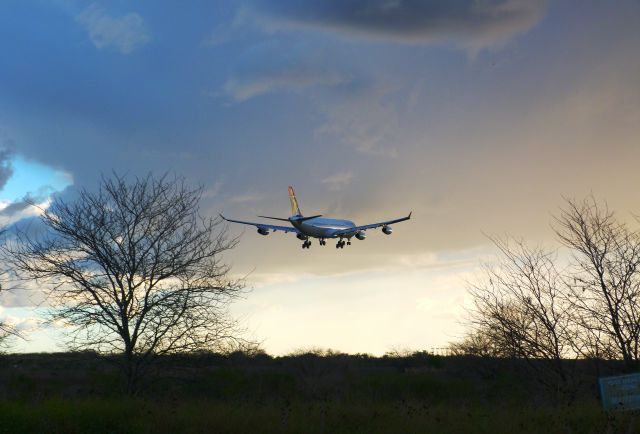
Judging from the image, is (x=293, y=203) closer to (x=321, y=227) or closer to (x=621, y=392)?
(x=321, y=227)

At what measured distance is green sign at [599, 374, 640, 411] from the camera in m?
14.4

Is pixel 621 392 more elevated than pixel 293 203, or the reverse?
pixel 293 203

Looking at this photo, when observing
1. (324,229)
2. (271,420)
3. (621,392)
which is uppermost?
(324,229)

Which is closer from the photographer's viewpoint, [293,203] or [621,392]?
[621,392]

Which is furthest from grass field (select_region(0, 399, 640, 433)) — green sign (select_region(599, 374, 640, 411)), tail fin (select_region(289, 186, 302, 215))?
tail fin (select_region(289, 186, 302, 215))

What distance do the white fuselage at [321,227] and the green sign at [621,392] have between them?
112 feet

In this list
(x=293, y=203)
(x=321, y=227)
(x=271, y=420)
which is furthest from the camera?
(x=293, y=203)

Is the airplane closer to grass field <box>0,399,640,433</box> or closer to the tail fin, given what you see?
the tail fin

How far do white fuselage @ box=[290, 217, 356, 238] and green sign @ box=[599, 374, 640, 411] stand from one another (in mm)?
34028

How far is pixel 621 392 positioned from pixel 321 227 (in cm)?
3703

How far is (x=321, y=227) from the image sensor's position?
50.9 m

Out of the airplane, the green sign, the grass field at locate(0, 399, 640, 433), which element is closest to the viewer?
the green sign

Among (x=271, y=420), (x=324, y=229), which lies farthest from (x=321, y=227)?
(x=271, y=420)

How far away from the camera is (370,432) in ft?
53.8
